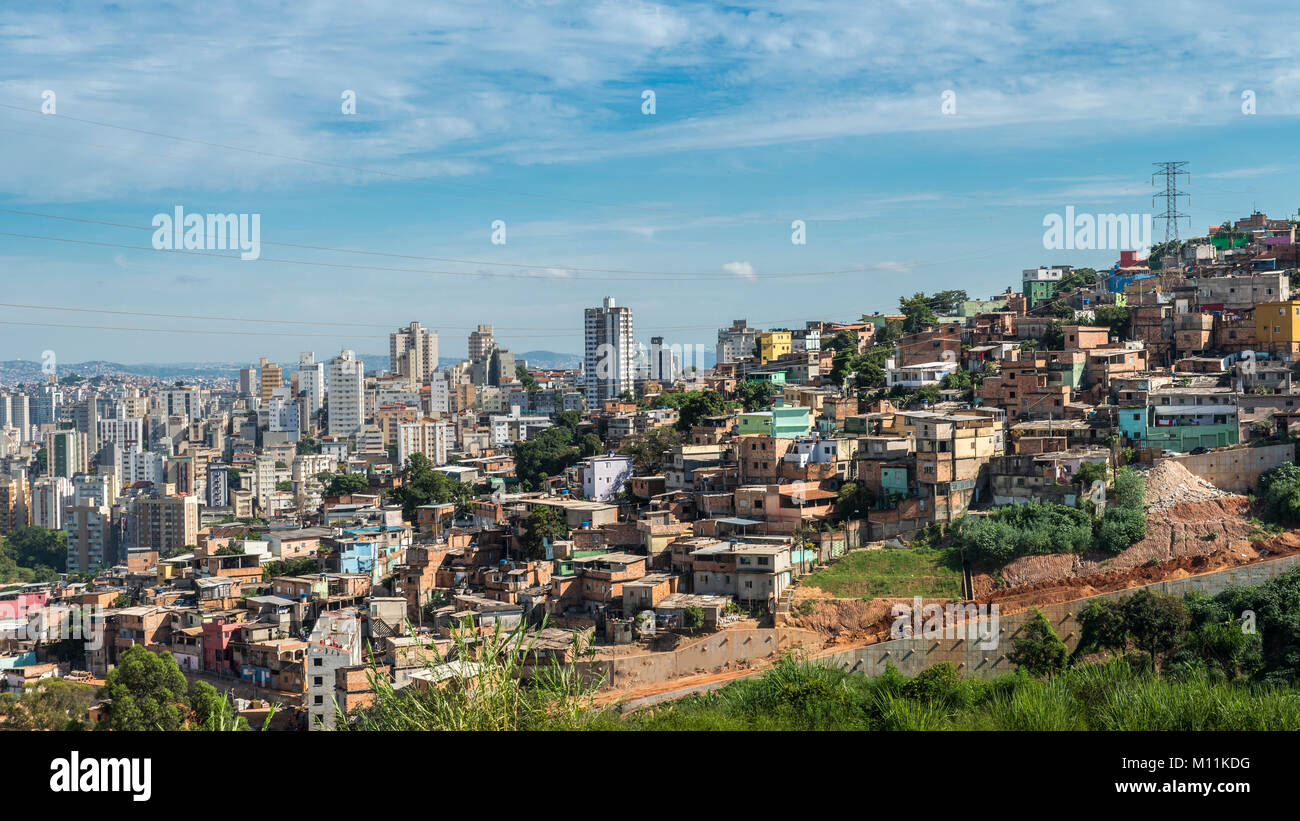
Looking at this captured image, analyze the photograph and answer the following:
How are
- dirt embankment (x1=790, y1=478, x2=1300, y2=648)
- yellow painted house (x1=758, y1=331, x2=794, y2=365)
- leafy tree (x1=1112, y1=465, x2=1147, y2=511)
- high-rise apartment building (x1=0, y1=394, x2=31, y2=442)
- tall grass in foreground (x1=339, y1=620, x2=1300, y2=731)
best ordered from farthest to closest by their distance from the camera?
1. high-rise apartment building (x1=0, y1=394, x2=31, y2=442)
2. yellow painted house (x1=758, y1=331, x2=794, y2=365)
3. leafy tree (x1=1112, y1=465, x2=1147, y2=511)
4. dirt embankment (x1=790, y1=478, x2=1300, y2=648)
5. tall grass in foreground (x1=339, y1=620, x2=1300, y2=731)

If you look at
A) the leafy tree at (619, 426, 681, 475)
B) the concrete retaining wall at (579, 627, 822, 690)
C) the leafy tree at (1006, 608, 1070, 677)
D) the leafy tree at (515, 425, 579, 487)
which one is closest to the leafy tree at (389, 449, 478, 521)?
the leafy tree at (515, 425, 579, 487)

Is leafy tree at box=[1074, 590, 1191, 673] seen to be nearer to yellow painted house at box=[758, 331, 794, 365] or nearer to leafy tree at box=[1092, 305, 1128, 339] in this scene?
leafy tree at box=[1092, 305, 1128, 339]

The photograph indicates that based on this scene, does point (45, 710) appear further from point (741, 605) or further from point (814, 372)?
point (814, 372)

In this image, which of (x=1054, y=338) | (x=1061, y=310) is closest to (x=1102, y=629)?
(x=1054, y=338)

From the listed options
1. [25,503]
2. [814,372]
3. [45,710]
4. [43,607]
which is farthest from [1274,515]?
[25,503]

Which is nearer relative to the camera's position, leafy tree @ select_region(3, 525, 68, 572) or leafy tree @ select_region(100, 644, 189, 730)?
leafy tree @ select_region(100, 644, 189, 730)
